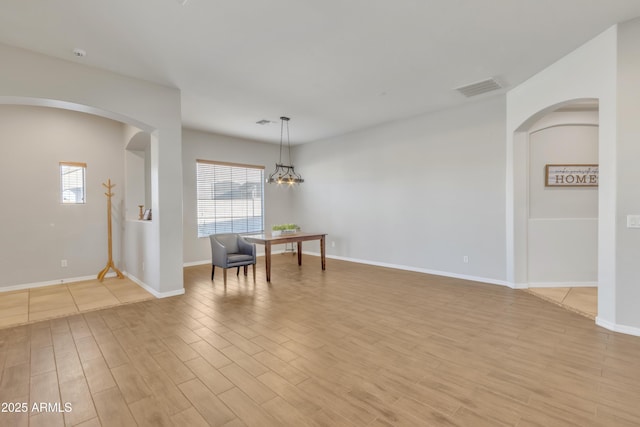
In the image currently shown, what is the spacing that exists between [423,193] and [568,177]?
2198 mm

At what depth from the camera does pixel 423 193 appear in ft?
18.5

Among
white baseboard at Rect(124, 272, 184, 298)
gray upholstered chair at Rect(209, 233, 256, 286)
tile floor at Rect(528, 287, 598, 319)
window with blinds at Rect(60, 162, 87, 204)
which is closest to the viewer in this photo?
tile floor at Rect(528, 287, 598, 319)

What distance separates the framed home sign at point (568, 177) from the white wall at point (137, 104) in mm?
5731

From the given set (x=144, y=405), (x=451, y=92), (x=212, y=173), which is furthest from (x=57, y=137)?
(x=451, y=92)

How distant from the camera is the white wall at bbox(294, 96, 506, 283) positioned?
4.82 metres

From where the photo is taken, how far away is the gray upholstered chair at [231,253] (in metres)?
4.89

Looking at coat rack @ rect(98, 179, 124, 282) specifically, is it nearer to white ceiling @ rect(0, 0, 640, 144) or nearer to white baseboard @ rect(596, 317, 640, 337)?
white ceiling @ rect(0, 0, 640, 144)

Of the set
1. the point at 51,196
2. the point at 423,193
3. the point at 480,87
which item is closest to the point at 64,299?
the point at 51,196

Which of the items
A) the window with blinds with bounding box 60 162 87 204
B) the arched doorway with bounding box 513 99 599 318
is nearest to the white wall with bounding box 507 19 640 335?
the arched doorway with bounding box 513 99 599 318

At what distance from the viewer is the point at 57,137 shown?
4.98 m

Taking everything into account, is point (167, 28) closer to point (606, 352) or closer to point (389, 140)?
point (389, 140)

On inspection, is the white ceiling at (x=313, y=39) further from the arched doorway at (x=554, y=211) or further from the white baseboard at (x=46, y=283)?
the white baseboard at (x=46, y=283)

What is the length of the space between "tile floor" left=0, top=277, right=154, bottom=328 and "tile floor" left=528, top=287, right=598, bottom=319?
5.58 meters

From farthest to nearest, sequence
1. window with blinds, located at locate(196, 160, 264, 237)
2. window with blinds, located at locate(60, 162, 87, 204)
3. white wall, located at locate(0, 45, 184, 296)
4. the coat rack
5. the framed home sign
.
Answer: window with blinds, located at locate(196, 160, 264, 237) < the coat rack < window with blinds, located at locate(60, 162, 87, 204) < the framed home sign < white wall, located at locate(0, 45, 184, 296)
